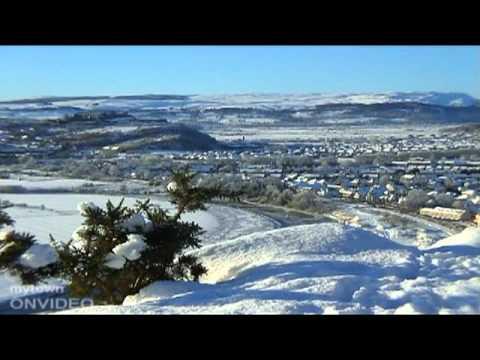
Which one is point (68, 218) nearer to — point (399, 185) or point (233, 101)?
point (233, 101)

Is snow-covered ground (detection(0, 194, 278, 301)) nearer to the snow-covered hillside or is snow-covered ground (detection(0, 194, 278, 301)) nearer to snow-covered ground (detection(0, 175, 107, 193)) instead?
snow-covered ground (detection(0, 175, 107, 193))

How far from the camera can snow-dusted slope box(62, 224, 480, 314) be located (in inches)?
133

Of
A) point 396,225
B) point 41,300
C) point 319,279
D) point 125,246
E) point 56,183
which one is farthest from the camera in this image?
point 396,225

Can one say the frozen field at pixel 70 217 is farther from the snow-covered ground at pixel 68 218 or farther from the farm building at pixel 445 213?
the farm building at pixel 445 213

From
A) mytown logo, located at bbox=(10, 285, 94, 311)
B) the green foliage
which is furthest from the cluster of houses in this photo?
mytown logo, located at bbox=(10, 285, 94, 311)

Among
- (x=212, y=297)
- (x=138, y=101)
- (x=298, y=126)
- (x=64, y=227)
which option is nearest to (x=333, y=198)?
(x=298, y=126)

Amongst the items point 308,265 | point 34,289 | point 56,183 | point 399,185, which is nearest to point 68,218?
point 56,183

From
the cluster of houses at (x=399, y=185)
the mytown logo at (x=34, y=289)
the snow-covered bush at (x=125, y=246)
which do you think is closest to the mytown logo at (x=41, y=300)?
the mytown logo at (x=34, y=289)

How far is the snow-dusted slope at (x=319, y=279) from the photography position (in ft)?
11.1

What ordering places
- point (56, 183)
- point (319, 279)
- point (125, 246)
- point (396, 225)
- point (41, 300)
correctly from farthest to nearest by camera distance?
point (396, 225), point (56, 183), point (125, 246), point (319, 279), point (41, 300)

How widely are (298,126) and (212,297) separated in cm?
139

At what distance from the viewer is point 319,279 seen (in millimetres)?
3883

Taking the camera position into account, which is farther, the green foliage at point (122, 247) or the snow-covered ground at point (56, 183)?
the snow-covered ground at point (56, 183)
